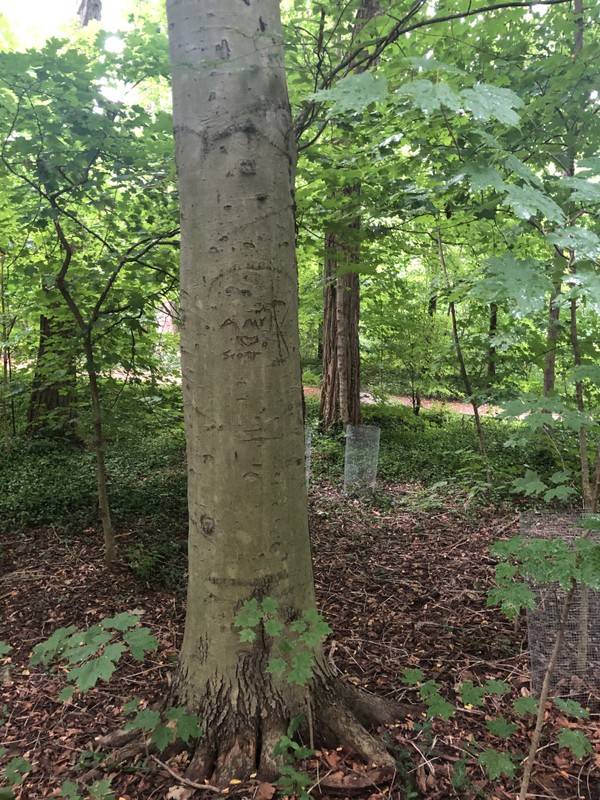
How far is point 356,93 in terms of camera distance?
136 cm

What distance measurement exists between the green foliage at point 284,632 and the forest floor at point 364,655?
408 millimetres

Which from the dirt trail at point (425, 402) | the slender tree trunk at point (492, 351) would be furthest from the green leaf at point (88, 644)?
the dirt trail at point (425, 402)

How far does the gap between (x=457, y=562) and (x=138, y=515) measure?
274 centimetres

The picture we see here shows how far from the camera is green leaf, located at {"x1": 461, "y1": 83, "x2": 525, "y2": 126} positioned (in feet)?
4.18

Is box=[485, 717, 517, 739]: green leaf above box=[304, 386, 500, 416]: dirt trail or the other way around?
the other way around

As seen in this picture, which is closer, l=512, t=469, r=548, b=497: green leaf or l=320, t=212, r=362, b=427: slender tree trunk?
l=512, t=469, r=548, b=497: green leaf

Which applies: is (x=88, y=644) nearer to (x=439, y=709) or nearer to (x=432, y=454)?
(x=439, y=709)

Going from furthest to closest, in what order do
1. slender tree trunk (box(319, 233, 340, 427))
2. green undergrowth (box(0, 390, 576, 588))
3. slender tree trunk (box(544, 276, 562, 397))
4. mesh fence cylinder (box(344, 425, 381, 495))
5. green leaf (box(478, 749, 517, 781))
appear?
slender tree trunk (box(319, 233, 340, 427)), mesh fence cylinder (box(344, 425, 381, 495)), green undergrowth (box(0, 390, 576, 588)), slender tree trunk (box(544, 276, 562, 397)), green leaf (box(478, 749, 517, 781))

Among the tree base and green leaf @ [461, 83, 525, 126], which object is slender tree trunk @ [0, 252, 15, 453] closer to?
the tree base

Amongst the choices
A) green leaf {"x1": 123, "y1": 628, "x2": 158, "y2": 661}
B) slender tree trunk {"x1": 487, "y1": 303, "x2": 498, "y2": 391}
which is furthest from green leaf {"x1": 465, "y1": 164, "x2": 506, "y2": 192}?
slender tree trunk {"x1": 487, "y1": 303, "x2": 498, "y2": 391}

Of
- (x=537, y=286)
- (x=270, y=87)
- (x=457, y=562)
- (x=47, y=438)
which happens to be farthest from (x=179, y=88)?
(x=47, y=438)

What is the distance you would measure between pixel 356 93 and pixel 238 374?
0.90 m

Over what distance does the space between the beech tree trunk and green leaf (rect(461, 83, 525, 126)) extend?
683 mm

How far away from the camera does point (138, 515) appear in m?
4.55
